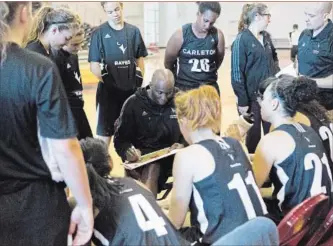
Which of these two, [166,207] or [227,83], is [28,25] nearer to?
[166,207]

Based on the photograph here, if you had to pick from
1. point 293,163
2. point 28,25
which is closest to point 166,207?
point 293,163

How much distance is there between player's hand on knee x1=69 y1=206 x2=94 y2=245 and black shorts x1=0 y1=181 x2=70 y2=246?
60 millimetres

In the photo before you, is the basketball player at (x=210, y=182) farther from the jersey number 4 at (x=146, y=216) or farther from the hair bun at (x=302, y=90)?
the hair bun at (x=302, y=90)

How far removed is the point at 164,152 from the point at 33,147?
4.44ft

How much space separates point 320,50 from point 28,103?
8.49ft

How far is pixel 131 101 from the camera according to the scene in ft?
10.4

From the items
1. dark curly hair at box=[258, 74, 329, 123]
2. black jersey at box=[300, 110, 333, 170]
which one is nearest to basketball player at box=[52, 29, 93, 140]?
dark curly hair at box=[258, 74, 329, 123]

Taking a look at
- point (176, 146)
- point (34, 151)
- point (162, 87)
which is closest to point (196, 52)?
point (162, 87)

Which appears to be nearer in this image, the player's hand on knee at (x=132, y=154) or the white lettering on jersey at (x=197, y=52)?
the player's hand on knee at (x=132, y=154)

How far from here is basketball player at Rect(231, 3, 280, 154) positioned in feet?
12.7

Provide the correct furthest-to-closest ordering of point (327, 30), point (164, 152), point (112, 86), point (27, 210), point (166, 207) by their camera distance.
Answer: point (112, 86), point (327, 30), point (164, 152), point (166, 207), point (27, 210)

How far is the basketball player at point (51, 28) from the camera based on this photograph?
285 cm

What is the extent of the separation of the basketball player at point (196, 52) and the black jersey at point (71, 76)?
0.91 metres

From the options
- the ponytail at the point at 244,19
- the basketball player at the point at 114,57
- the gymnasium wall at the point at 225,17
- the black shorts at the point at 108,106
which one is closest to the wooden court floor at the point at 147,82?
the black shorts at the point at 108,106
